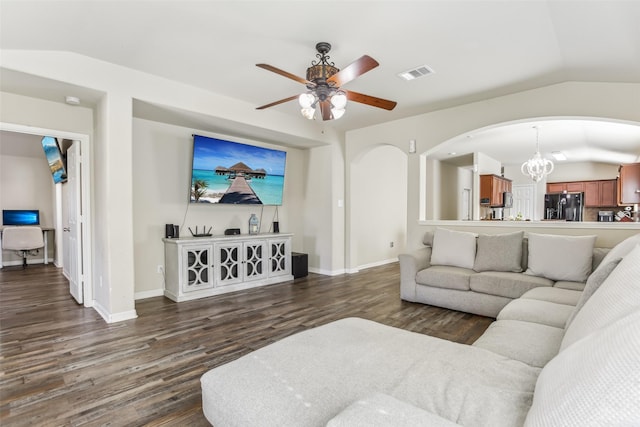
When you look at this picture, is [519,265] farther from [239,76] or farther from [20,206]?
[20,206]

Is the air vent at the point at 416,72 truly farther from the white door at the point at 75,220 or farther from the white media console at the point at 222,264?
the white door at the point at 75,220

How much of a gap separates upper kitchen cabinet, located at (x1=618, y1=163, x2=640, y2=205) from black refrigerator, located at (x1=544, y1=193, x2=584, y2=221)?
1.53m

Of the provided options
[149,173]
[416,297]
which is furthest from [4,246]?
[416,297]

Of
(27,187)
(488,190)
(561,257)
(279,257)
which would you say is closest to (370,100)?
(561,257)

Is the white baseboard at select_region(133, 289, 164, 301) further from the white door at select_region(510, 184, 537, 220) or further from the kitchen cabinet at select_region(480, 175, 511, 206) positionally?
the white door at select_region(510, 184, 537, 220)

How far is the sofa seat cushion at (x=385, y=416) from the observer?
0.90m

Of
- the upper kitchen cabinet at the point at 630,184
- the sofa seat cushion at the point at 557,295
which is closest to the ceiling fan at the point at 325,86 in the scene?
the sofa seat cushion at the point at 557,295

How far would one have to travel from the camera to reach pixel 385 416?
93 cm

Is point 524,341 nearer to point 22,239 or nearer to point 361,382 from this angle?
point 361,382

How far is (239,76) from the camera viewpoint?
3521 mm

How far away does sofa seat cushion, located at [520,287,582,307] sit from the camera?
250 cm

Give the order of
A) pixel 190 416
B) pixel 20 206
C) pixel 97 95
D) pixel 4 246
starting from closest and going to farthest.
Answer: pixel 190 416, pixel 97 95, pixel 4 246, pixel 20 206

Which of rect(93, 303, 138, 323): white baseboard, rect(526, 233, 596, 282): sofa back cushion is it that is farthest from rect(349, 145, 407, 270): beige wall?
rect(93, 303, 138, 323): white baseboard

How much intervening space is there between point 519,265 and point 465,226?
95cm
